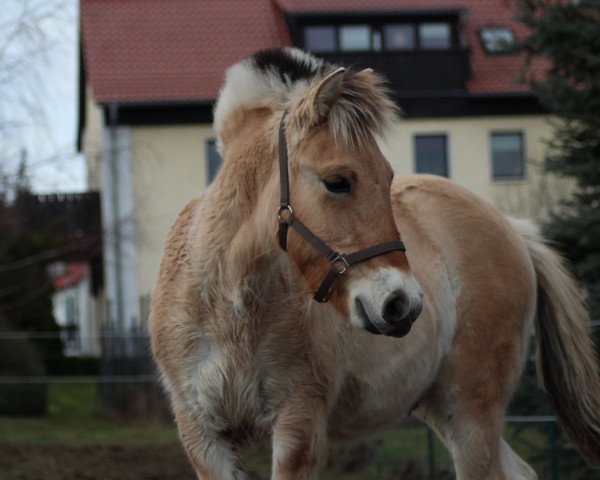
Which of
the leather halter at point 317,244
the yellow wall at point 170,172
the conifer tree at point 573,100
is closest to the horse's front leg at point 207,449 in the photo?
the leather halter at point 317,244

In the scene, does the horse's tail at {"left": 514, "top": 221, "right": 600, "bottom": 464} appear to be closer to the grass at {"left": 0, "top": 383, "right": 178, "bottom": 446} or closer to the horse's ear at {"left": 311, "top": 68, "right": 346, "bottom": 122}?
the horse's ear at {"left": 311, "top": 68, "right": 346, "bottom": 122}

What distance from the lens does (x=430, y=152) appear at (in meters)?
27.1

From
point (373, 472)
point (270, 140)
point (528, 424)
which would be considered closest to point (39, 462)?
point (373, 472)

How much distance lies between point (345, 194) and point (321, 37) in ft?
75.7

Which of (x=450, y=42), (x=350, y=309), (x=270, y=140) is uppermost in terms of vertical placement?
(x=450, y=42)

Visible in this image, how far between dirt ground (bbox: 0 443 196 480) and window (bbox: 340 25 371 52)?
15.6 m

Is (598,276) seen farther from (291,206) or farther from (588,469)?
(291,206)

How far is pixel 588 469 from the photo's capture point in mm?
8359

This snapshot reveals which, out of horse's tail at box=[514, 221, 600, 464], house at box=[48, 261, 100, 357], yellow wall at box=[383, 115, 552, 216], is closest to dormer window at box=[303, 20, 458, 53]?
yellow wall at box=[383, 115, 552, 216]

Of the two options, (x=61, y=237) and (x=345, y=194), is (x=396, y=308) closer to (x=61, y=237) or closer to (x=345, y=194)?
(x=345, y=194)

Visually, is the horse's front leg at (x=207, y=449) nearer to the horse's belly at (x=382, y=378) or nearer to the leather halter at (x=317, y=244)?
the horse's belly at (x=382, y=378)

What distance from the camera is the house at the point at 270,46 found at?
84.6 ft

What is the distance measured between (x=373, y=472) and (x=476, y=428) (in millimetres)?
4882

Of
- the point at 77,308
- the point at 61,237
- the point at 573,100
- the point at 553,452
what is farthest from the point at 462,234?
the point at 77,308
